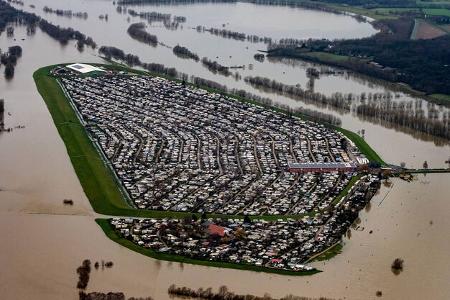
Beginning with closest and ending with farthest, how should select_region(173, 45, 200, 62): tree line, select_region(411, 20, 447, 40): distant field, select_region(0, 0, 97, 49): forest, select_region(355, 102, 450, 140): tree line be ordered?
select_region(355, 102, 450, 140): tree line, select_region(173, 45, 200, 62): tree line, select_region(0, 0, 97, 49): forest, select_region(411, 20, 447, 40): distant field

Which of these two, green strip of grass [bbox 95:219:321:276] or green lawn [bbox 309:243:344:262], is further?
green lawn [bbox 309:243:344:262]

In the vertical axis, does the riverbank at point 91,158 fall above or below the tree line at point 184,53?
below

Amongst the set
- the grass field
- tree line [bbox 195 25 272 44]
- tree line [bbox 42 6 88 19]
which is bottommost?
the grass field

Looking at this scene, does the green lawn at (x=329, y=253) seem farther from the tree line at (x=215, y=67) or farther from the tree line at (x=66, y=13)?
the tree line at (x=66, y=13)

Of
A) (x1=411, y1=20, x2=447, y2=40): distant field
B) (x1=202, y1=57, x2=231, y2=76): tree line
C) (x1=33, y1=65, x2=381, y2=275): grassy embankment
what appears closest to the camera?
(x1=33, y1=65, x2=381, y2=275): grassy embankment

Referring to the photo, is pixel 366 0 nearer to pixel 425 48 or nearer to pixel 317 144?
pixel 425 48

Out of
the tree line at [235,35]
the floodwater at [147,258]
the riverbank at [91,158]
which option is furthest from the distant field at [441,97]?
the tree line at [235,35]

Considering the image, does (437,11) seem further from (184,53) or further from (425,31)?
(184,53)

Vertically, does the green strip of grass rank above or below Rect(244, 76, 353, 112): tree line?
below

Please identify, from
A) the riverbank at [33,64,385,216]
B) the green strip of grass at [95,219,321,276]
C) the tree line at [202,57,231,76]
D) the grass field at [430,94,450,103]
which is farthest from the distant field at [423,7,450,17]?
the green strip of grass at [95,219,321,276]

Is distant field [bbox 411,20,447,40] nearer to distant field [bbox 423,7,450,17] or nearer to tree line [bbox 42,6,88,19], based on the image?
distant field [bbox 423,7,450,17]
